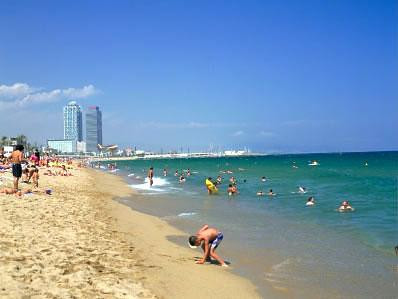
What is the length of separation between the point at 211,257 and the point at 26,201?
25.2 feet

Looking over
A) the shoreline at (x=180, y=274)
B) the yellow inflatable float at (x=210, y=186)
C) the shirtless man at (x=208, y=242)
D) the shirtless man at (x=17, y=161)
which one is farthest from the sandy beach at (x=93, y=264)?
the yellow inflatable float at (x=210, y=186)

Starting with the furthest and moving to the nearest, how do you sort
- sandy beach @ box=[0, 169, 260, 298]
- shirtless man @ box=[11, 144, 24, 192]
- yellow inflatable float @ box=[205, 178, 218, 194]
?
yellow inflatable float @ box=[205, 178, 218, 194]
shirtless man @ box=[11, 144, 24, 192]
sandy beach @ box=[0, 169, 260, 298]

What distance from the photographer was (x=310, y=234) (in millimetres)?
13625

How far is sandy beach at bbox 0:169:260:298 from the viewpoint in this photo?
633 cm

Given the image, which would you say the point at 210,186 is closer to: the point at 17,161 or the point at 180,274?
the point at 17,161

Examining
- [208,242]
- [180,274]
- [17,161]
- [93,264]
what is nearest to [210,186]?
[17,161]

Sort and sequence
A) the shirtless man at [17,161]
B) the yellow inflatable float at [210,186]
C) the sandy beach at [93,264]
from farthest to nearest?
the yellow inflatable float at [210,186] → the shirtless man at [17,161] → the sandy beach at [93,264]

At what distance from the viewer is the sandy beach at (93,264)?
6332mm

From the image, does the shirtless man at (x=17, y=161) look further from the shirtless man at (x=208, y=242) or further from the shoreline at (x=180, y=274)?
the shirtless man at (x=208, y=242)

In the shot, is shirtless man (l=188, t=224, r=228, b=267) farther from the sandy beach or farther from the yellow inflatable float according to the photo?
the yellow inflatable float

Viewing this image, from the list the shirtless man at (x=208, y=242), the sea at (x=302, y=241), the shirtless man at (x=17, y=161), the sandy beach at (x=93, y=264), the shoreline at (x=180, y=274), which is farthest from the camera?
the shirtless man at (x=17, y=161)

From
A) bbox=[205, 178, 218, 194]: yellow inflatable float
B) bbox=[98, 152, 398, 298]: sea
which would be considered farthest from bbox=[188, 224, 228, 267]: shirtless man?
bbox=[205, 178, 218, 194]: yellow inflatable float

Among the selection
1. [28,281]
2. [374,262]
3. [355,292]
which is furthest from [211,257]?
[28,281]

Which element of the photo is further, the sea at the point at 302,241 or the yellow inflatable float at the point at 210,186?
the yellow inflatable float at the point at 210,186
